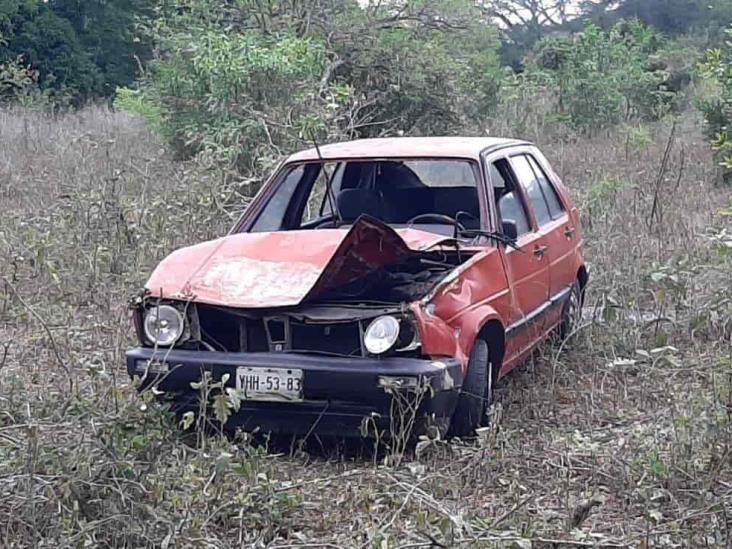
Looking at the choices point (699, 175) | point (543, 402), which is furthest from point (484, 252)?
point (699, 175)

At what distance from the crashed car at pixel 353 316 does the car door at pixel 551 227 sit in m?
0.42

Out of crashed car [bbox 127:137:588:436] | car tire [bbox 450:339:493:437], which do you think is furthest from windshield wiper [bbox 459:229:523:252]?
car tire [bbox 450:339:493:437]

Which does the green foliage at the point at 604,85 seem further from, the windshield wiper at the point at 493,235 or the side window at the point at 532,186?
the windshield wiper at the point at 493,235

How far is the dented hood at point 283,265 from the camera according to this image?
17.6ft

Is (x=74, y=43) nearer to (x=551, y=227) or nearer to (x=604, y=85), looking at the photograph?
(x=604, y=85)

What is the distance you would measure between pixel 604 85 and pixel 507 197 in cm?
1449

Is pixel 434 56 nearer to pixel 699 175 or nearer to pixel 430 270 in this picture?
pixel 699 175

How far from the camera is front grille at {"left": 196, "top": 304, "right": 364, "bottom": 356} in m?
5.38

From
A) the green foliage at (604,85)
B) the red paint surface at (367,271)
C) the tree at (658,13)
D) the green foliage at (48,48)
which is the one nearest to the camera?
the red paint surface at (367,271)

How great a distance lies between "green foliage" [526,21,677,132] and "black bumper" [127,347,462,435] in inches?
622

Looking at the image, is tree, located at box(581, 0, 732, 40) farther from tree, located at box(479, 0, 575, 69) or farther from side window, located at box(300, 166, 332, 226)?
side window, located at box(300, 166, 332, 226)

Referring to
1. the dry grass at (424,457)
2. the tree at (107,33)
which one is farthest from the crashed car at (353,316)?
the tree at (107,33)

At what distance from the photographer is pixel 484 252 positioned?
5.95m

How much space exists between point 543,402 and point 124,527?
2.75 meters
